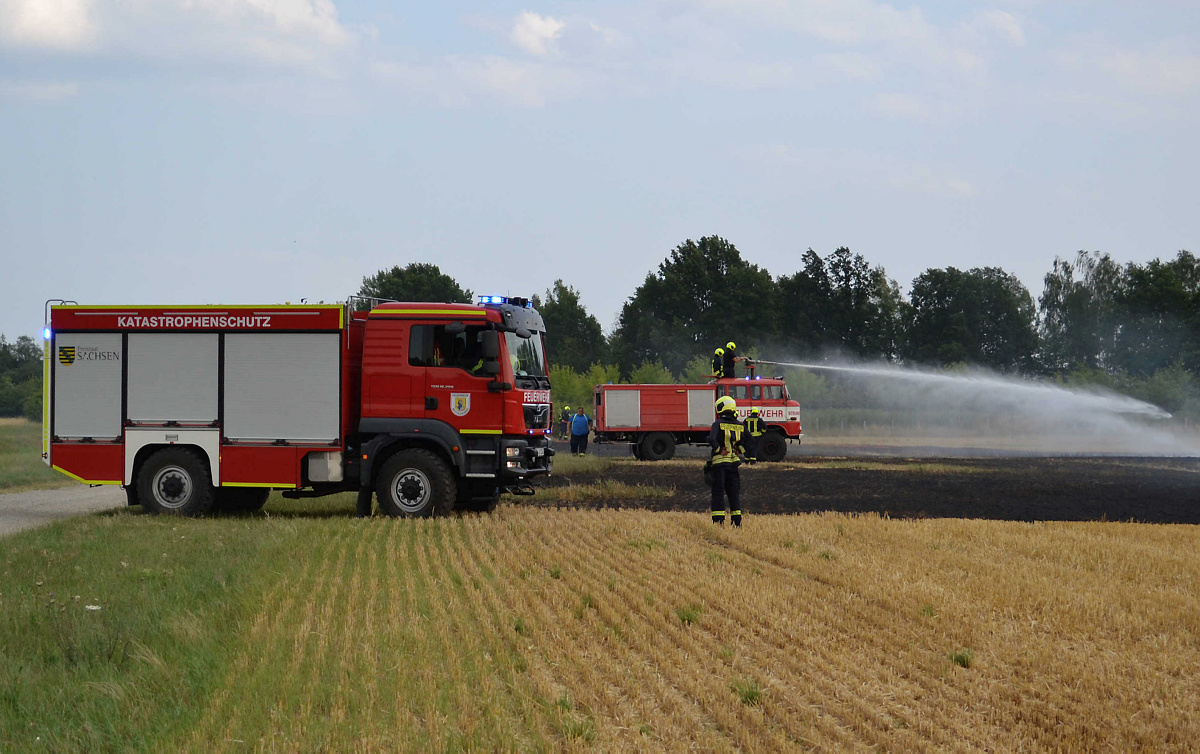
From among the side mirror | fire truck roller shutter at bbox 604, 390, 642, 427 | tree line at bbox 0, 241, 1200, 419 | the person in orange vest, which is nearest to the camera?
the side mirror

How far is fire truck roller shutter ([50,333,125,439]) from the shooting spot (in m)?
15.8

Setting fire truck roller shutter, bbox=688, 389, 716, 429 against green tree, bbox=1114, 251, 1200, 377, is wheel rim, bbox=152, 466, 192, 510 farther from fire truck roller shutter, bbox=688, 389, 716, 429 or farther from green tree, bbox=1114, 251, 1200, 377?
green tree, bbox=1114, 251, 1200, 377

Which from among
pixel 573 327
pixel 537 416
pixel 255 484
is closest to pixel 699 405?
pixel 537 416

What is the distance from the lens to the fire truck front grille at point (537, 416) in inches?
620

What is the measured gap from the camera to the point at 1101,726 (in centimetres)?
593

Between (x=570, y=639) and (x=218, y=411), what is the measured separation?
9736 mm

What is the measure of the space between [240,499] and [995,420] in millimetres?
55190

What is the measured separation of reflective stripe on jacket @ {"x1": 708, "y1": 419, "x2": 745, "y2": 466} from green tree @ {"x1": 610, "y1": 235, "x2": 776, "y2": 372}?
258 ft

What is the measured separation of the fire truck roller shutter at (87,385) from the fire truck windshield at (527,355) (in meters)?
5.48

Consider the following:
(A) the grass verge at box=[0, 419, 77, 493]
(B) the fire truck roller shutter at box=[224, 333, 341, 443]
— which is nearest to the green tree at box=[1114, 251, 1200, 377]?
(A) the grass verge at box=[0, 419, 77, 493]

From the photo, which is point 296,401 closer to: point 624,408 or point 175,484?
point 175,484

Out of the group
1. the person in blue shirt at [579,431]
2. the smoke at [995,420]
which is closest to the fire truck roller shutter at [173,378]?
the person in blue shirt at [579,431]

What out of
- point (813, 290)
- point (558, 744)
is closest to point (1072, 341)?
point (813, 290)

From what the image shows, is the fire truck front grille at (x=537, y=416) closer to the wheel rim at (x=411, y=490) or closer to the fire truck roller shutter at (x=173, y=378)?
the wheel rim at (x=411, y=490)
